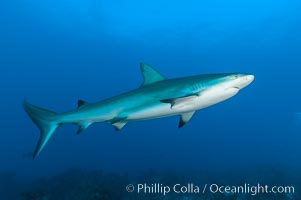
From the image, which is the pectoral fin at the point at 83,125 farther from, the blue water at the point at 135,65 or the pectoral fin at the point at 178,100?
the blue water at the point at 135,65

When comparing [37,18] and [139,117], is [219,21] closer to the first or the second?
[37,18]

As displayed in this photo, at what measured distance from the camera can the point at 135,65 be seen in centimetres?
6191

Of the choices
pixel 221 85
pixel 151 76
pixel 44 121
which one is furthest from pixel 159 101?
pixel 44 121

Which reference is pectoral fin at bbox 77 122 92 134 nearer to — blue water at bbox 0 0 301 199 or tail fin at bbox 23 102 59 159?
tail fin at bbox 23 102 59 159

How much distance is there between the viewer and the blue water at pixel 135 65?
1614 inches

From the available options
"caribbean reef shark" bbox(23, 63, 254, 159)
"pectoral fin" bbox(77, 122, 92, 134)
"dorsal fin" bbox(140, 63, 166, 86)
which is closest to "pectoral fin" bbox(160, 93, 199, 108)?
"caribbean reef shark" bbox(23, 63, 254, 159)

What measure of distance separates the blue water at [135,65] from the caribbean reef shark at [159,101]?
2404 cm

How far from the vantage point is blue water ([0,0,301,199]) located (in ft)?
135

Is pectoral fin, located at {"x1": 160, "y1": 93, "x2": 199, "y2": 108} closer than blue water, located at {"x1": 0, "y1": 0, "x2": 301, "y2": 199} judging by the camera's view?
Yes

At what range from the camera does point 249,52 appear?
5156cm

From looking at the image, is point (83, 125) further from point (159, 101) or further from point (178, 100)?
point (178, 100)

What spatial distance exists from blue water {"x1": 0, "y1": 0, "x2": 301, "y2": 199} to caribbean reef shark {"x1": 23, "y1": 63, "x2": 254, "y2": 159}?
24.0 metres

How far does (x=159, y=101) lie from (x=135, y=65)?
5707 centimetres

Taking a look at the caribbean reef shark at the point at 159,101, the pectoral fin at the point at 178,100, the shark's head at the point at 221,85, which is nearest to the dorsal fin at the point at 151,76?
the caribbean reef shark at the point at 159,101
